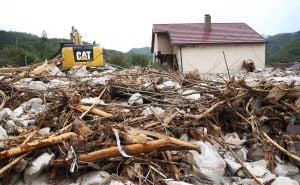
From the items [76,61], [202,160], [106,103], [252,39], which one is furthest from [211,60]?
[202,160]

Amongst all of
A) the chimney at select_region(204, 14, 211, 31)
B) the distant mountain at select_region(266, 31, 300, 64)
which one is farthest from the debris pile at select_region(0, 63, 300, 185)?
the distant mountain at select_region(266, 31, 300, 64)

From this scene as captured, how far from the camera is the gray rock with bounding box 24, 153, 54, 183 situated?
3278 millimetres

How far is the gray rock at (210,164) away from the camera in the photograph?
3391 mm

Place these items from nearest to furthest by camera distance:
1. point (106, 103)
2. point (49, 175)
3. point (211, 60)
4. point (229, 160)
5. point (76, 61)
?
point (49, 175)
point (229, 160)
point (106, 103)
point (76, 61)
point (211, 60)

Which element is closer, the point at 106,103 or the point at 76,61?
the point at 106,103

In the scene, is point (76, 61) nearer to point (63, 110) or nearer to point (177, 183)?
point (63, 110)

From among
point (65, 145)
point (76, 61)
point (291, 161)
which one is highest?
point (76, 61)

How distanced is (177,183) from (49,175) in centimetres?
110

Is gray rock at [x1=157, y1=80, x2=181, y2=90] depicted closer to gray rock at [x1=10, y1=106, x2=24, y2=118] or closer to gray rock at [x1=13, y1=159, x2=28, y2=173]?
gray rock at [x1=10, y1=106, x2=24, y2=118]

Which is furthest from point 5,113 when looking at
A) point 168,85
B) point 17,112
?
point 168,85

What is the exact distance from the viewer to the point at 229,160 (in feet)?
11.9

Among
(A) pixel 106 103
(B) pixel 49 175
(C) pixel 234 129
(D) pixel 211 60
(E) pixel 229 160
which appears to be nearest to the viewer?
(B) pixel 49 175

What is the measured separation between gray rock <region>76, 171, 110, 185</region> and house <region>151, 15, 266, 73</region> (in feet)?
51.3

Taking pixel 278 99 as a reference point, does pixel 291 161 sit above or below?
below
